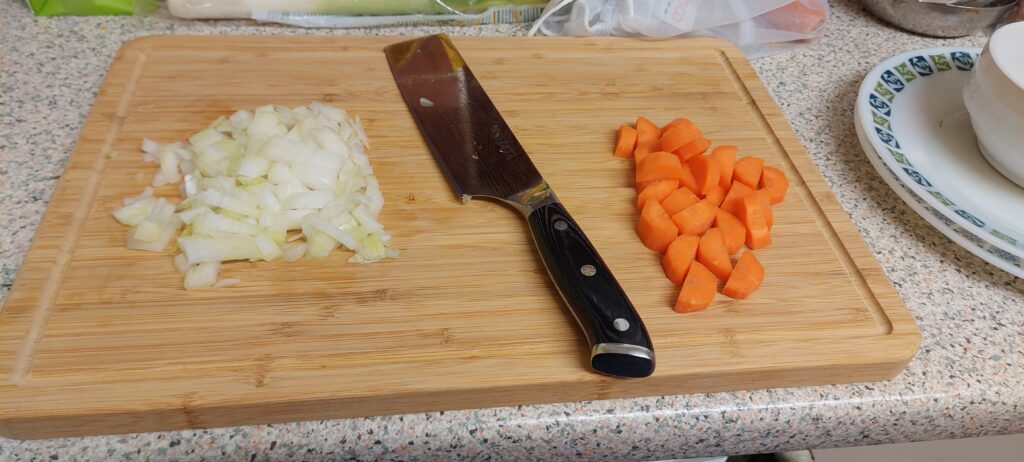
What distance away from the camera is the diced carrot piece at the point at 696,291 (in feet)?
2.42

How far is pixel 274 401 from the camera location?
65cm

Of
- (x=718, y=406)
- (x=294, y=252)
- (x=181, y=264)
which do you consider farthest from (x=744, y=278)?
(x=181, y=264)

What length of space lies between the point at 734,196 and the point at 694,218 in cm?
8

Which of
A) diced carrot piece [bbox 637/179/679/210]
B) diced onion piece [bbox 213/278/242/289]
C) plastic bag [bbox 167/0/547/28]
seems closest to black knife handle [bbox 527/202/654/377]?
diced carrot piece [bbox 637/179/679/210]

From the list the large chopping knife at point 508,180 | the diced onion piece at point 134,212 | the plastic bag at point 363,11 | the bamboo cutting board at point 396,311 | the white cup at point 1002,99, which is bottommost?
the bamboo cutting board at point 396,311

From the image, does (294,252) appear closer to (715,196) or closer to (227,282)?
(227,282)

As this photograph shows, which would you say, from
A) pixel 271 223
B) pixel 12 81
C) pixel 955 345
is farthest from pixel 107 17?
pixel 955 345

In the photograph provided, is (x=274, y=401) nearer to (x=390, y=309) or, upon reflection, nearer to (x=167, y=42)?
(x=390, y=309)

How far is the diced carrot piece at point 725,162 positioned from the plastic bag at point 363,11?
53cm

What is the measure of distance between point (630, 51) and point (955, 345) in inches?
25.6

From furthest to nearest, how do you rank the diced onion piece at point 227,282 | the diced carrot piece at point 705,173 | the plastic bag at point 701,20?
the plastic bag at point 701,20 < the diced carrot piece at point 705,173 < the diced onion piece at point 227,282

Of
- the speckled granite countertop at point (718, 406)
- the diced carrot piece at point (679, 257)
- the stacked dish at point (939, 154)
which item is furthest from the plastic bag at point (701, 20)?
the diced carrot piece at point (679, 257)

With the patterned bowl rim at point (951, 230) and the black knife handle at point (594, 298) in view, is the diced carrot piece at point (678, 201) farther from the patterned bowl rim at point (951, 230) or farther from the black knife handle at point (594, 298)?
the patterned bowl rim at point (951, 230)

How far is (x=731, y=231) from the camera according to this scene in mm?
810
